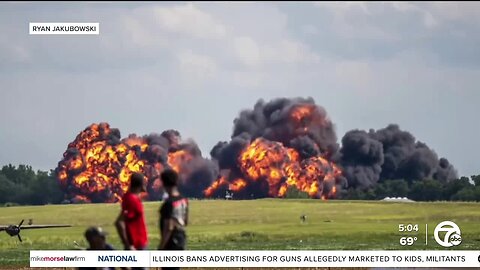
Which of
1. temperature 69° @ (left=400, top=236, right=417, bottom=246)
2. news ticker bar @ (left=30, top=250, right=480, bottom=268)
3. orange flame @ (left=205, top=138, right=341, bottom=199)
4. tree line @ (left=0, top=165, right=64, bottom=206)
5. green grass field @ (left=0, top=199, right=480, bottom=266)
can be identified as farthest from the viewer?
orange flame @ (left=205, top=138, right=341, bottom=199)

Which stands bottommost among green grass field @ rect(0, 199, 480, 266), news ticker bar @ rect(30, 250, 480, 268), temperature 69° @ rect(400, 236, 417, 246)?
news ticker bar @ rect(30, 250, 480, 268)

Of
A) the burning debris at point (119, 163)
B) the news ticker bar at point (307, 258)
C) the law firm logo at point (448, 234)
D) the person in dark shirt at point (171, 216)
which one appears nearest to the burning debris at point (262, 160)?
the burning debris at point (119, 163)

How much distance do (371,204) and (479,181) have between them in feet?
12.5

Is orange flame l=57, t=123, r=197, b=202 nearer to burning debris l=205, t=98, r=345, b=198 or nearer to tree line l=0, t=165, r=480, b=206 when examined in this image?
tree line l=0, t=165, r=480, b=206

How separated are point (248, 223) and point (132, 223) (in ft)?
44.6

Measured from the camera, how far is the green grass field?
28.7 m

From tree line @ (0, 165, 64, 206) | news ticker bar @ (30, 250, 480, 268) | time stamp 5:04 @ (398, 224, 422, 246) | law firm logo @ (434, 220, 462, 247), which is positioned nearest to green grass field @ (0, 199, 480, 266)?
tree line @ (0, 165, 64, 206)

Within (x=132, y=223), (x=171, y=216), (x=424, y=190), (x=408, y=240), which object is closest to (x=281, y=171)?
(x=424, y=190)

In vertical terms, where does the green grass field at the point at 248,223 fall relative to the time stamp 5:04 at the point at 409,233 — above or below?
above

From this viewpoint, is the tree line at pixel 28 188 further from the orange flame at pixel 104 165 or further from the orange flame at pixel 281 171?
the orange flame at pixel 281 171

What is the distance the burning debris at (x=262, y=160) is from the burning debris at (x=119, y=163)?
25 millimetres

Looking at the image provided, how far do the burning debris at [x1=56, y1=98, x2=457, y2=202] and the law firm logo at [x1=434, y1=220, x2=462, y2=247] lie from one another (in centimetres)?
Answer: 118

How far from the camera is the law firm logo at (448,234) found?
84.3 ft

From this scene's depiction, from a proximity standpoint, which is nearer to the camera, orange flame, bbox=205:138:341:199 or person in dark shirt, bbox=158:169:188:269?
person in dark shirt, bbox=158:169:188:269
